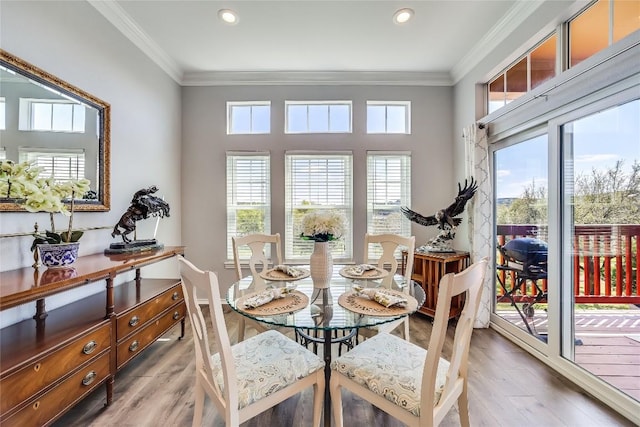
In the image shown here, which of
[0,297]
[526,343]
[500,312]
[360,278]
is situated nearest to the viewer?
[0,297]

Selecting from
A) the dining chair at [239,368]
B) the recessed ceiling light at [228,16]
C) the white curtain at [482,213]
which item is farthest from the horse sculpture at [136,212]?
the white curtain at [482,213]

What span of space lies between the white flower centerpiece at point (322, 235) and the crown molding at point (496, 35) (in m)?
Result: 2.31

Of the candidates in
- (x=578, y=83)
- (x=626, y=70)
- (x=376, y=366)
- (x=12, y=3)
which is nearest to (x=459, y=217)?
(x=578, y=83)

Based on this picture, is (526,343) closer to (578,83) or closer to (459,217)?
(459,217)

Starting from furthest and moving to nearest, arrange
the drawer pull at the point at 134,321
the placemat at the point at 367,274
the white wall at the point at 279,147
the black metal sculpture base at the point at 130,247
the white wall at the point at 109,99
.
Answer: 1. the white wall at the point at 279,147
2. the black metal sculpture base at the point at 130,247
3. the placemat at the point at 367,274
4. the drawer pull at the point at 134,321
5. the white wall at the point at 109,99

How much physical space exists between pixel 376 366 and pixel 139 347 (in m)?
1.74

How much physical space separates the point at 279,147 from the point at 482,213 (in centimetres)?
246

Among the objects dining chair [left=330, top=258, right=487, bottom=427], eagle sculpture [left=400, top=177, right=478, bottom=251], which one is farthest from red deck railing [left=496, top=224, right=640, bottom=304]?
dining chair [left=330, top=258, right=487, bottom=427]

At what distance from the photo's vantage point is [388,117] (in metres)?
3.54

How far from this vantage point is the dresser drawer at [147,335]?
5.95 ft

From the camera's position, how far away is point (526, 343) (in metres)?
2.41

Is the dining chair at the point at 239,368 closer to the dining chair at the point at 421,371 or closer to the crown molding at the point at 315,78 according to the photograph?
the dining chair at the point at 421,371

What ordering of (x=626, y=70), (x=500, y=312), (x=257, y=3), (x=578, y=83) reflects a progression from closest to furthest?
1. (x=626, y=70)
2. (x=578, y=83)
3. (x=257, y=3)
4. (x=500, y=312)

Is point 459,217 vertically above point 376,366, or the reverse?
point 459,217
